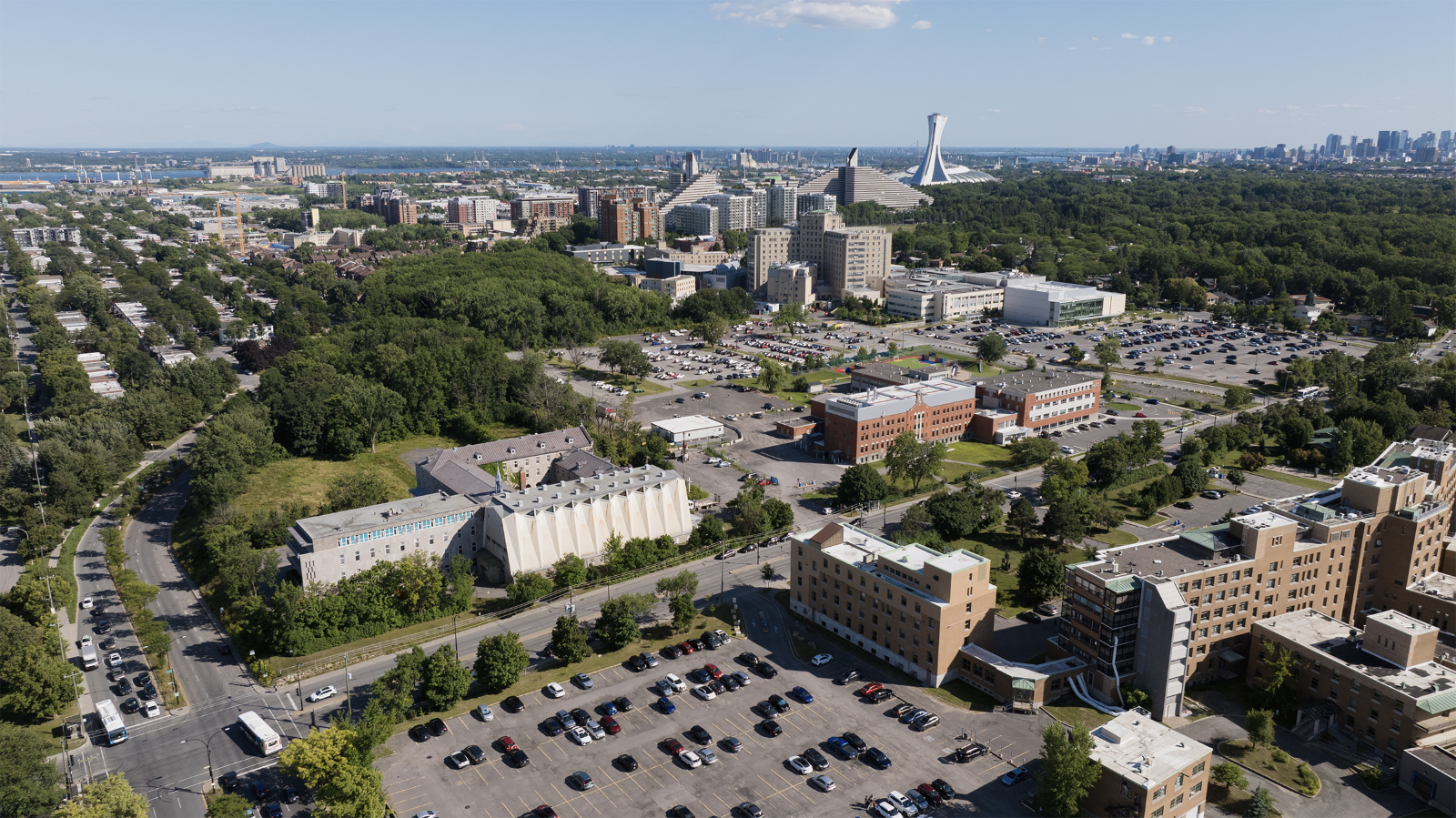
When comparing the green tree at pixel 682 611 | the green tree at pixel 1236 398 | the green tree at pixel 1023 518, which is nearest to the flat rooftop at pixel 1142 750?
the green tree at pixel 682 611

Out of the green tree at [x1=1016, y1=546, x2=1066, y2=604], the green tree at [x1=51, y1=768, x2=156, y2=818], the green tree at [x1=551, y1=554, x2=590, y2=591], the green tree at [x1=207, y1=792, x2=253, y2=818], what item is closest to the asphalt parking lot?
the green tree at [x1=207, y1=792, x2=253, y2=818]

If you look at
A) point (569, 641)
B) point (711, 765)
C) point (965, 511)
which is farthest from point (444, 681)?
point (965, 511)

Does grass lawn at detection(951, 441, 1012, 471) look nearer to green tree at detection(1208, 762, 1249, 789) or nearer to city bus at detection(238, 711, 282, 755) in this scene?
green tree at detection(1208, 762, 1249, 789)

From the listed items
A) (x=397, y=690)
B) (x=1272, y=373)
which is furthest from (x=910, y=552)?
(x=1272, y=373)

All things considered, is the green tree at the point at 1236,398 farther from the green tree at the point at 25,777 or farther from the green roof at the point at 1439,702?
the green tree at the point at 25,777

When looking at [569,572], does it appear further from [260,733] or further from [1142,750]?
[1142,750]

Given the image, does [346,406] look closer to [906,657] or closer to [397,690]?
[397,690]
